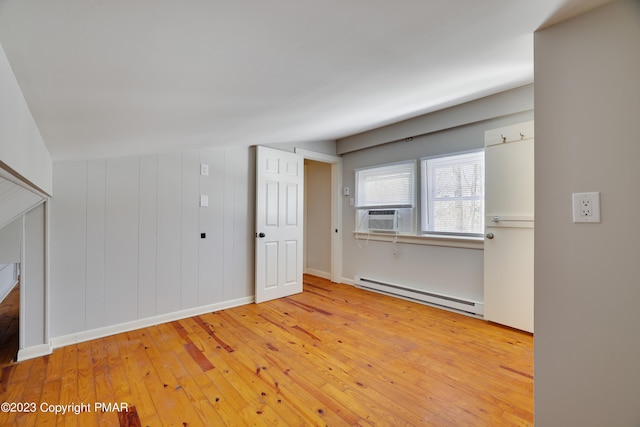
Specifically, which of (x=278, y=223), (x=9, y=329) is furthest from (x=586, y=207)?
(x=9, y=329)

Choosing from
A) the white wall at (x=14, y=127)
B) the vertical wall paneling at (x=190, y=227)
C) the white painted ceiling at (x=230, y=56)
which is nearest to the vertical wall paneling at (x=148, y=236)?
the vertical wall paneling at (x=190, y=227)

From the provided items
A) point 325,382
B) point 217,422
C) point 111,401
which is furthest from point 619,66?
point 111,401

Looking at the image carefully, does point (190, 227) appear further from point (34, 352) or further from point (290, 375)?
point (290, 375)

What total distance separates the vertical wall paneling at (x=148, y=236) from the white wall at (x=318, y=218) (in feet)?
8.57

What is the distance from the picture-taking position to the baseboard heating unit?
2955 mm

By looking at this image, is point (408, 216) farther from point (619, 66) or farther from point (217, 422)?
point (217, 422)

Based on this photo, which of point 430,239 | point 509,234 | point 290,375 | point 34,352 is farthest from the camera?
point 430,239

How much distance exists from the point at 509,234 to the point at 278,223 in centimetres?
264

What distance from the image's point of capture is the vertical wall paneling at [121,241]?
2578 millimetres

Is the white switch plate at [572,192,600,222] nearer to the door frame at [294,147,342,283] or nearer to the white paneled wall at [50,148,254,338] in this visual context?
the white paneled wall at [50,148,254,338]

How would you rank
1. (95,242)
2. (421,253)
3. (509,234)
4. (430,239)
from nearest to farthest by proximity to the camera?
(95,242), (509,234), (430,239), (421,253)

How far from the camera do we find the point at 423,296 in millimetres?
3357

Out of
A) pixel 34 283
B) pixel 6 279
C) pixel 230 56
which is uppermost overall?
pixel 230 56

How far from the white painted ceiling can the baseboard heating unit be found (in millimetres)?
2246
